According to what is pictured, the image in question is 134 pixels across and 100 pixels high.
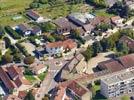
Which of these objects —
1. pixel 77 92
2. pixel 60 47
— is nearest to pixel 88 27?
pixel 60 47

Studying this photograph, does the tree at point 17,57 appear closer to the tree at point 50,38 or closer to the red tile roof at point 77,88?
the tree at point 50,38

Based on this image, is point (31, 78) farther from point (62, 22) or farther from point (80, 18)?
point (80, 18)

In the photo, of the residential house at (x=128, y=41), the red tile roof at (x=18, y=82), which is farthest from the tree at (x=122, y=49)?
the red tile roof at (x=18, y=82)

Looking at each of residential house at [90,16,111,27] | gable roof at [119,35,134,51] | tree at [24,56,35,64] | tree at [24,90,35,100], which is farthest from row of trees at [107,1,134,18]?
tree at [24,90,35,100]

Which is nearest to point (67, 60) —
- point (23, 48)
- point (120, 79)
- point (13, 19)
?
point (23, 48)

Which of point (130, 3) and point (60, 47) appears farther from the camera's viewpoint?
point (130, 3)

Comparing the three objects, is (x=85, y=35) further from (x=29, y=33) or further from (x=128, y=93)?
(x=128, y=93)
